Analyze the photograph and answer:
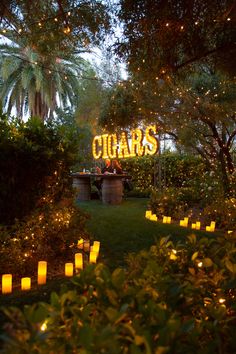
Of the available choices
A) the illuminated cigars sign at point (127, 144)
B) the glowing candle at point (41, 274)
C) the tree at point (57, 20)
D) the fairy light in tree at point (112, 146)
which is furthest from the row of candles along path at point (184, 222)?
the fairy light in tree at point (112, 146)

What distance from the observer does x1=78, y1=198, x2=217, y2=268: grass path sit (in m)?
5.84

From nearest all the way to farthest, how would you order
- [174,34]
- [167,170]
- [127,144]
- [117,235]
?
[174,34] < [117,235] < [127,144] < [167,170]

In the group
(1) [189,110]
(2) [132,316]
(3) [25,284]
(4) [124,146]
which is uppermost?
(1) [189,110]

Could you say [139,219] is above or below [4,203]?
below

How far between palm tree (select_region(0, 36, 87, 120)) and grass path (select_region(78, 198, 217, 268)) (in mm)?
7988

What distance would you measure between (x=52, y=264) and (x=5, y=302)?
1.34 metres

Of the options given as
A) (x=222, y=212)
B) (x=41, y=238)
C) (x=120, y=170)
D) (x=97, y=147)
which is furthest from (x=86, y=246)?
(x=97, y=147)

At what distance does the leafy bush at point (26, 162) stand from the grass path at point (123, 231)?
132 centimetres

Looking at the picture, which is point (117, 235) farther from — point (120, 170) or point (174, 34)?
point (120, 170)

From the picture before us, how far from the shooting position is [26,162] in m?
4.86

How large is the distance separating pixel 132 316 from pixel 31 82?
17461 mm

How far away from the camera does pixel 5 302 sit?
3691 millimetres

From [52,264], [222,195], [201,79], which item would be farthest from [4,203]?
[201,79]

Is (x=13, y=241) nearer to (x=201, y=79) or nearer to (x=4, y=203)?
(x=4, y=203)
